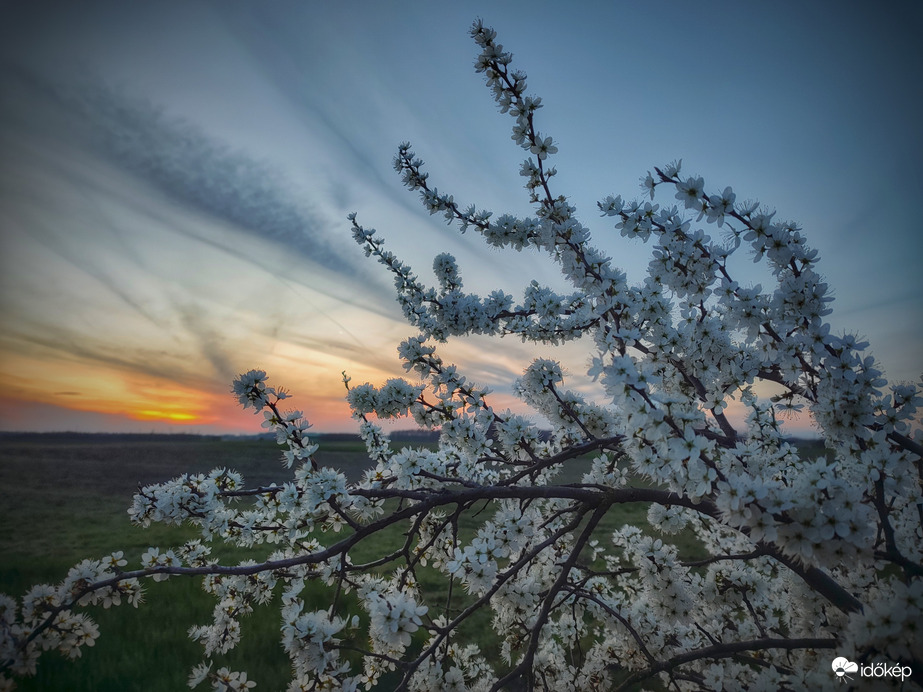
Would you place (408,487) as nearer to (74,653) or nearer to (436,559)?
(436,559)

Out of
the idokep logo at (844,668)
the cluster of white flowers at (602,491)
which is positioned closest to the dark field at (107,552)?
the cluster of white flowers at (602,491)

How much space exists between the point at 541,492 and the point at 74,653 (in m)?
2.73

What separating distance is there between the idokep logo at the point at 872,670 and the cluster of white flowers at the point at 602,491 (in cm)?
4

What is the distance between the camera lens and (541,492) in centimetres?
257

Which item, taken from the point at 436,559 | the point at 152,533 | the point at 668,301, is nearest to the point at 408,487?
the point at 436,559

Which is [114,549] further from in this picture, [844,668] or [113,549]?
[844,668]

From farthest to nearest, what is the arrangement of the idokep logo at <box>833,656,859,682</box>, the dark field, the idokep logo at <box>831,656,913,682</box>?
the dark field
the idokep logo at <box>833,656,859,682</box>
the idokep logo at <box>831,656,913,682</box>

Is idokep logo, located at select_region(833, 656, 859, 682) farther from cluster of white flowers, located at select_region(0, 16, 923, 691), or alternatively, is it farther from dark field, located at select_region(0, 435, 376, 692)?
dark field, located at select_region(0, 435, 376, 692)

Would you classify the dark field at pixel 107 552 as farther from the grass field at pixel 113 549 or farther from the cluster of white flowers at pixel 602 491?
the cluster of white flowers at pixel 602 491

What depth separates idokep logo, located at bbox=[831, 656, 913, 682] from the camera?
5.02 ft

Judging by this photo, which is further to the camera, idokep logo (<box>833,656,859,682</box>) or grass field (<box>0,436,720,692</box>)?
grass field (<box>0,436,720,692</box>)

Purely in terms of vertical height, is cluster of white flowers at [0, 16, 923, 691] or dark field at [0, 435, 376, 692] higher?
cluster of white flowers at [0, 16, 923, 691]

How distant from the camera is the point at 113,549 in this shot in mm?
4973

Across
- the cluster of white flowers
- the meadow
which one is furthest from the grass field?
the cluster of white flowers
